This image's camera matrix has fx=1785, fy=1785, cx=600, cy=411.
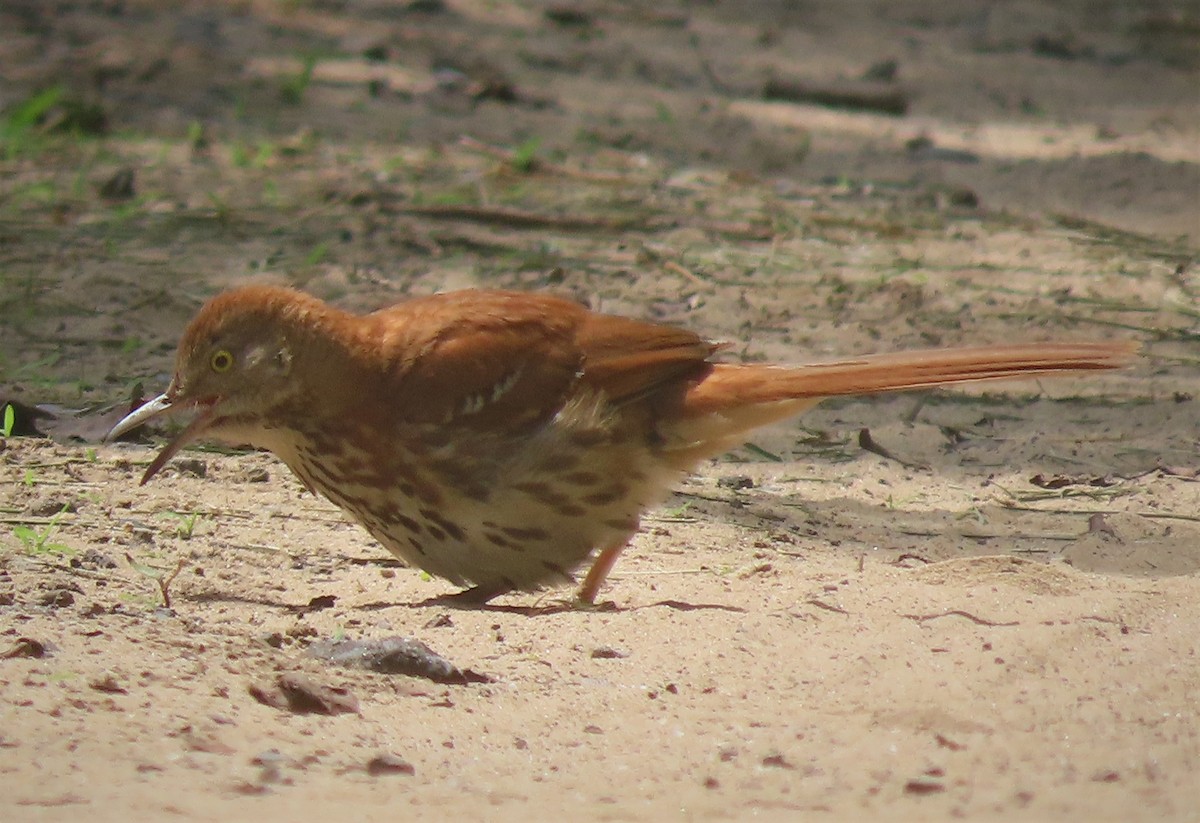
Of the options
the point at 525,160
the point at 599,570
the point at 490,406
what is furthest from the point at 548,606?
the point at 525,160

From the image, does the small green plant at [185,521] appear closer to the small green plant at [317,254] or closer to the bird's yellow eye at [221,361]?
the bird's yellow eye at [221,361]

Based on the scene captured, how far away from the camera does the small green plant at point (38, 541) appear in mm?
3906

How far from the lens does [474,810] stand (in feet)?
9.16

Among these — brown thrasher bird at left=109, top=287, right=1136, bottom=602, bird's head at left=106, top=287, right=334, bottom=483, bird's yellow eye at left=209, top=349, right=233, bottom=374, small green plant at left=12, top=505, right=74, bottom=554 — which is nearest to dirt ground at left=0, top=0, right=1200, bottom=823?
small green plant at left=12, top=505, right=74, bottom=554

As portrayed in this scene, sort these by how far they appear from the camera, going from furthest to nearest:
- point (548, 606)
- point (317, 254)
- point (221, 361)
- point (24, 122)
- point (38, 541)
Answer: point (24, 122) < point (317, 254) < point (548, 606) < point (221, 361) < point (38, 541)

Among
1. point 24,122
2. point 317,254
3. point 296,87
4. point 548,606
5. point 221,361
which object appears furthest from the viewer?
point 296,87

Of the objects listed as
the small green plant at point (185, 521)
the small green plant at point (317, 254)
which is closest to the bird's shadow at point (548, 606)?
the small green plant at point (185, 521)

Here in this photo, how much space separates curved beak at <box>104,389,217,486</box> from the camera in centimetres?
409

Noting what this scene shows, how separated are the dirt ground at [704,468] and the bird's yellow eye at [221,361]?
0.43 m

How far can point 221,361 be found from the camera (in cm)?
411

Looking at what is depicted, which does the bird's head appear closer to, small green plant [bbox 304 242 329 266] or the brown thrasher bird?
the brown thrasher bird

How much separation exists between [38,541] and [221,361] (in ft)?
1.88

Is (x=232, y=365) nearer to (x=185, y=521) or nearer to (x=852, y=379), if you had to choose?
(x=185, y=521)

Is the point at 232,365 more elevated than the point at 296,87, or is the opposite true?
the point at 296,87
